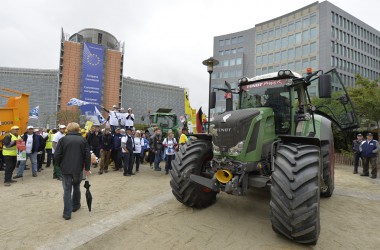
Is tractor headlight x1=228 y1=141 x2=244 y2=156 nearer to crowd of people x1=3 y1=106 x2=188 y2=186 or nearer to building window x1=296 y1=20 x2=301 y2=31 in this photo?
crowd of people x1=3 y1=106 x2=188 y2=186

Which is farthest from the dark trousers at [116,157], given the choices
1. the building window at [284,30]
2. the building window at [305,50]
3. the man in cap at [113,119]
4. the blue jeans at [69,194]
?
the building window at [284,30]

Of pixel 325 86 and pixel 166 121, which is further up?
pixel 325 86

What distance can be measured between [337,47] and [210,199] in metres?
53.8

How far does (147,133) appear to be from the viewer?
12789 mm

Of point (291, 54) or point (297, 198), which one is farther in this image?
point (291, 54)

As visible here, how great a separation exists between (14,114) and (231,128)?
8016 mm

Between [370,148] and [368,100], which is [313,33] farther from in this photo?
[370,148]

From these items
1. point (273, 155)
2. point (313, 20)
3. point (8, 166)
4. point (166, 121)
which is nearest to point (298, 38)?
point (313, 20)

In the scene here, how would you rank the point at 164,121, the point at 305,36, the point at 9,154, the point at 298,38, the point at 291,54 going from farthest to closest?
the point at 291,54 < the point at 298,38 < the point at 305,36 < the point at 164,121 < the point at 9,154

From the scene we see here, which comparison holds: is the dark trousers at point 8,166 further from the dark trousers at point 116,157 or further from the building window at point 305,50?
the building window at point 305,50

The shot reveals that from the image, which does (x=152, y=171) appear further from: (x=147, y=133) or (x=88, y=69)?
(x=88, y=69)

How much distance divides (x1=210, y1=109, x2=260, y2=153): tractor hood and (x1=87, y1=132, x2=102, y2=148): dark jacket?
6427 millimetres

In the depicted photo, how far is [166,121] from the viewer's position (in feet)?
46.4

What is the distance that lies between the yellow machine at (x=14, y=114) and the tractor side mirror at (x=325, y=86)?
9200mm
